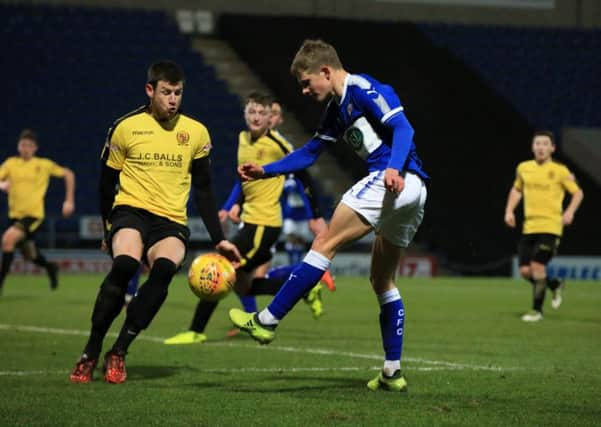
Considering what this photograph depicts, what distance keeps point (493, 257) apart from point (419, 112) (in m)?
5.34

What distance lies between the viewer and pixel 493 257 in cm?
2712

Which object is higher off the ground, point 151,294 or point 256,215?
point 151,294

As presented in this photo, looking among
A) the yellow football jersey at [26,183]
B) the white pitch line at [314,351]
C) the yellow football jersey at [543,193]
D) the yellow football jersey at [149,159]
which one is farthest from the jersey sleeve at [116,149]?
the yellow football jersey at [26,183]

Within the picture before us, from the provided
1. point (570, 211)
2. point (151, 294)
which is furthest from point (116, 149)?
point (570, 211)

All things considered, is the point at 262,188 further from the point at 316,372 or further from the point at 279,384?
the point at 279,384

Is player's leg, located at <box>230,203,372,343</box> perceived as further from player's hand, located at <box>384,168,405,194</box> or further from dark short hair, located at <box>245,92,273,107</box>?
dark short hair, located at <box>245,92,273,107</box>

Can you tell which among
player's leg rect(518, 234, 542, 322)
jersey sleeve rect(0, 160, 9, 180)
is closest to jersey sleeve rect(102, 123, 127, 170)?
player's leg rect(518, 234, 542, 322)

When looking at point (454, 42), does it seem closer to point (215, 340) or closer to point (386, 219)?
point (215, 340)

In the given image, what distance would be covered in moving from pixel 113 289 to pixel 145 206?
60cm

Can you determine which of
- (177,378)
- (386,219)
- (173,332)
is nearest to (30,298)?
(173,332)

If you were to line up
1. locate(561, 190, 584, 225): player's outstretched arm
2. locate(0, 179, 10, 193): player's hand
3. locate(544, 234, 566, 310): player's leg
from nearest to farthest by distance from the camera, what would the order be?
locate(544, 234, 566, 310): player's leg → locate(561, 190, 584, 225): player's outstretched arm → locate(0, 179, 10, 193): player's hand

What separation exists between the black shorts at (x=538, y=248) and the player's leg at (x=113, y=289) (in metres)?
8.26

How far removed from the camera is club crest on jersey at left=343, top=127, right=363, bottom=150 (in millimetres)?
7382

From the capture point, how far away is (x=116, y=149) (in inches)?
320
